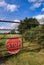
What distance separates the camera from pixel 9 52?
5.89m

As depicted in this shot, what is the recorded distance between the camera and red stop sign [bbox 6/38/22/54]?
19.0 feet

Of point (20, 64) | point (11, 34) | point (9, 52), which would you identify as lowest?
point (20, 64)

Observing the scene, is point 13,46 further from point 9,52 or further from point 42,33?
point 42,33

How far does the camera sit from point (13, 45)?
5.91m

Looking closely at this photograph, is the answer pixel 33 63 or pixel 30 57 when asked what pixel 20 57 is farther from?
pixel 33 63

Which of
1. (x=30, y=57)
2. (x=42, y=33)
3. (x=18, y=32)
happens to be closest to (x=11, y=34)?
(x=18, y=32)

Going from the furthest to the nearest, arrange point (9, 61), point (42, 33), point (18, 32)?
point (42, 33) < point (18, 32) < point (9, 61)

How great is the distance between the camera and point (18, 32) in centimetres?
653

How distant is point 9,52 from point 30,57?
0.97 m

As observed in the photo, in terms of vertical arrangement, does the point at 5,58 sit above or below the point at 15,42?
below

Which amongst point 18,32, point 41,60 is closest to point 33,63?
point 41,60

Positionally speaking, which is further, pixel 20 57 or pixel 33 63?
pixel 20 57

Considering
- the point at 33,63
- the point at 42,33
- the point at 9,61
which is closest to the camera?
the point at 33,63

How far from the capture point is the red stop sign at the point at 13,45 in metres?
5.80
